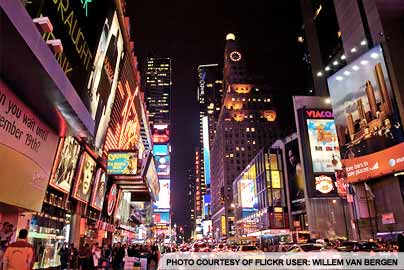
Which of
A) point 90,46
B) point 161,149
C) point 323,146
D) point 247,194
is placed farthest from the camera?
point 161,149

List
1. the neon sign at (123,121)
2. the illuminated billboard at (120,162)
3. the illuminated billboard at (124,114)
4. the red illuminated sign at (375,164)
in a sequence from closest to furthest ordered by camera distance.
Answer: the illuminated billboard at (120,162) < the red illuminated sign at (375,164) < the illuminated billboard at (124,114) < the neon sign at (123,121)

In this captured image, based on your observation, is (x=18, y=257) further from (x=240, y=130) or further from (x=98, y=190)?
(x=240, y=130)

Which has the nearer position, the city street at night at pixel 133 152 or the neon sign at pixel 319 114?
the city street at night at pixel 133 152

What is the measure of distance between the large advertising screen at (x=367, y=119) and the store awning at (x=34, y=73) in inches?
1014

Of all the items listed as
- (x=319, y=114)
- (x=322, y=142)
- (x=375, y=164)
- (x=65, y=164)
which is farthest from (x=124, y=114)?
(x=319, y=114)

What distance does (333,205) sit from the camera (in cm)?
5406

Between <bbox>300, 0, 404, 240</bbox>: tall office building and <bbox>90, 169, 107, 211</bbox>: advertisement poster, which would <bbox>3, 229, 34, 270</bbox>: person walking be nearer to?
<bbox>90, 169, 107, 211</bbox>: advertisement poster

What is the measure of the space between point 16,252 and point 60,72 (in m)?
4.94

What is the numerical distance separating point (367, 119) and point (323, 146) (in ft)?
80.0

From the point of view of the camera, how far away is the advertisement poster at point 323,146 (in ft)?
181

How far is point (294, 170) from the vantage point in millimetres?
71000

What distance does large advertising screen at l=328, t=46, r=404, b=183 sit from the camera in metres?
28.4

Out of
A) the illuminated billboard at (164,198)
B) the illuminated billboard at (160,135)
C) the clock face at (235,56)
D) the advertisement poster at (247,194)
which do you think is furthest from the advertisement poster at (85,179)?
the clock face at (235,56)

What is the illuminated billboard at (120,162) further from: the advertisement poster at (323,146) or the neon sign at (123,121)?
the advertisement poster at (323,146)
